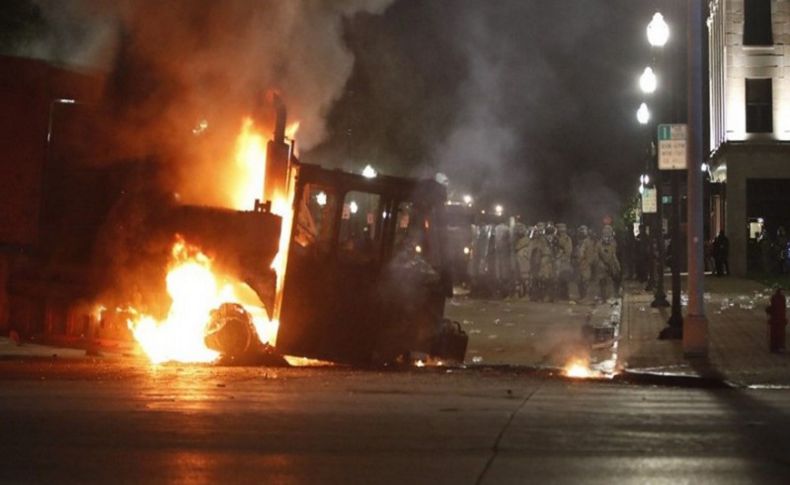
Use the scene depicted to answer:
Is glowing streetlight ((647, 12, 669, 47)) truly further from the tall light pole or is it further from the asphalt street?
the asphalt street

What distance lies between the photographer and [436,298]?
→ 13.5m

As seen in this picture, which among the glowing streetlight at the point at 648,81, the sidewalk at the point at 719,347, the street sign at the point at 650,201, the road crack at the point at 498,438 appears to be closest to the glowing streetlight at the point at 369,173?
the road crack at the point at 498,438

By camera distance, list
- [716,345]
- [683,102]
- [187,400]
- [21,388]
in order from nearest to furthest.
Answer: [187,400] < [21,388] < [716,345] < [683,102]

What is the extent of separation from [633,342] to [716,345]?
125cm

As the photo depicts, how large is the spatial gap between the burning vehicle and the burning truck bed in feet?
0.05

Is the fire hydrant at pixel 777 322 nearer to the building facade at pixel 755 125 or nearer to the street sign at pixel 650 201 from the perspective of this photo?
the street sign at pixel 650 201

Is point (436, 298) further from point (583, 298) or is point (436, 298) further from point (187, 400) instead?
point (583, 298)

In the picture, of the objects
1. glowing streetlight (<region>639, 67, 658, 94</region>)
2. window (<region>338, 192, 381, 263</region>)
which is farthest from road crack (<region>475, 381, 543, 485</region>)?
glowing streetlight (<region>639, 67, 658, 94</region>)

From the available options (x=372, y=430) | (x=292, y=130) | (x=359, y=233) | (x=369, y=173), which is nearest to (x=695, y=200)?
(x=369, y=173)

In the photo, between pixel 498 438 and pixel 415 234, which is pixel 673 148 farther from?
pixel 498 438

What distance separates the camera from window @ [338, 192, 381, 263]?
13094mm

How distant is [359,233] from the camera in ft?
43.9

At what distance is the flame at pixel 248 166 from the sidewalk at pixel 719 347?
4.99 m

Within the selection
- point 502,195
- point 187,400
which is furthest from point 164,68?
point 502,195
